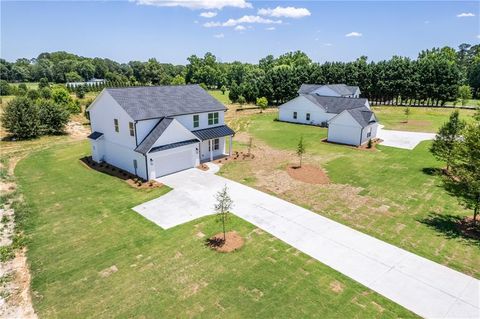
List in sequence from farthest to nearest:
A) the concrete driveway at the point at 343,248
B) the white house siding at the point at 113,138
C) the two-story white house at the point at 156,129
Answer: the white house siding at the point at 113,138
the two-story white house at the point at 156,129
the concrete driveway at the point at 343,248

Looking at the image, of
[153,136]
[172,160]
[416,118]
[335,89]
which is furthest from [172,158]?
[416,118]

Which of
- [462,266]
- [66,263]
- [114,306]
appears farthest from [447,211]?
[66,263]

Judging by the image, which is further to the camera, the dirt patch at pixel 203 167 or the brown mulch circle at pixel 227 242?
the dirt patch at pixel 203 167

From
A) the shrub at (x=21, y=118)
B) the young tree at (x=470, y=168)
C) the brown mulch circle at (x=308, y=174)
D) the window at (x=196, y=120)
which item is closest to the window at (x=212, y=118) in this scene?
the window at (x=196, y=120)

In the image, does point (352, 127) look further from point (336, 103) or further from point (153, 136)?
point (153, 136)

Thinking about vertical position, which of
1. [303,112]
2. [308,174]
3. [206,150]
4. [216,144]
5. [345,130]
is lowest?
[308,174]

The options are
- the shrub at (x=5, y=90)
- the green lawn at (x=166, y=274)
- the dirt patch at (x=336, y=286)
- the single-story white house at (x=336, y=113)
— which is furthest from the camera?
the shrub at (x=5, y=90)

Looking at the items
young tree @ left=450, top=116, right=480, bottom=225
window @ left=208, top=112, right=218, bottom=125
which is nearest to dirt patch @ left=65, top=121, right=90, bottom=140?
window @ left=208, top=112, right=218, bottom=125

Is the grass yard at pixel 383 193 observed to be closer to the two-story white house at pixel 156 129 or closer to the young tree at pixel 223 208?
the two-story white house at pixel 156 129
